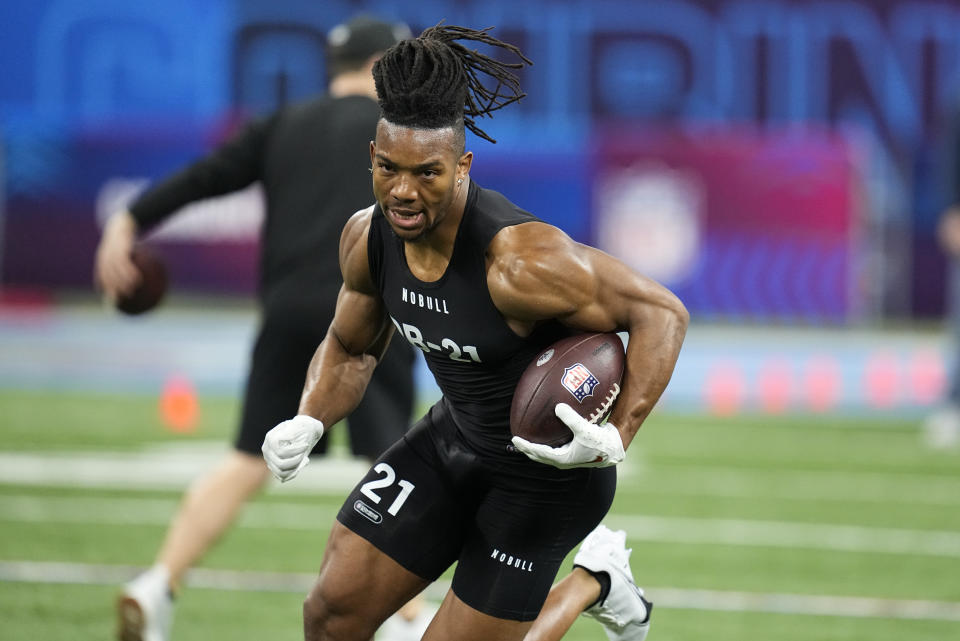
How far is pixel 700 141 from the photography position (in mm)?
17297

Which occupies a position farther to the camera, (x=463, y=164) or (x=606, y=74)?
(x=606, y=74)

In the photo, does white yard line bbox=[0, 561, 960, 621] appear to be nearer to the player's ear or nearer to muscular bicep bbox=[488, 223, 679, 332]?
muscular bicep bbox=[488, 223, 679, 332]

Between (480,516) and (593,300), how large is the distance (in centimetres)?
73

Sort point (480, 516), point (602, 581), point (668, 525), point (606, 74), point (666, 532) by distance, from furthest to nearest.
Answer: point (606, 74) < point (668, 525) < point (666, 532) < point (602, 581) < point (480, 516)

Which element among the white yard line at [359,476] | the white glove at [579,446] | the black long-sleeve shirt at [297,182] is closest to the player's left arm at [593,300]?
the white glove at [579,446]

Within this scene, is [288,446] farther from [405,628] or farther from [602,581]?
[405,628]

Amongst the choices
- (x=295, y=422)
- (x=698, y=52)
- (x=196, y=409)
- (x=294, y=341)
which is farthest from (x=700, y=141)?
(x=295, y=422)

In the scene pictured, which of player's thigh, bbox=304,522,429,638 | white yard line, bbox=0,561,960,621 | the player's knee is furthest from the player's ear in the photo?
white yard line, bbox=0,561,960,621

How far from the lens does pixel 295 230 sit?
18.2ft

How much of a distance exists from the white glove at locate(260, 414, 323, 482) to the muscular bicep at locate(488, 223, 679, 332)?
2.11 feet

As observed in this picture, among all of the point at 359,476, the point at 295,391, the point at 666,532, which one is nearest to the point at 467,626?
the point at 295,391

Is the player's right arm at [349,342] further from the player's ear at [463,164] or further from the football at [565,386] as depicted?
the football at [565,386]

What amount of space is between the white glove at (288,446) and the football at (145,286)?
1696 millimetres

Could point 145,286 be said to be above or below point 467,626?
above
